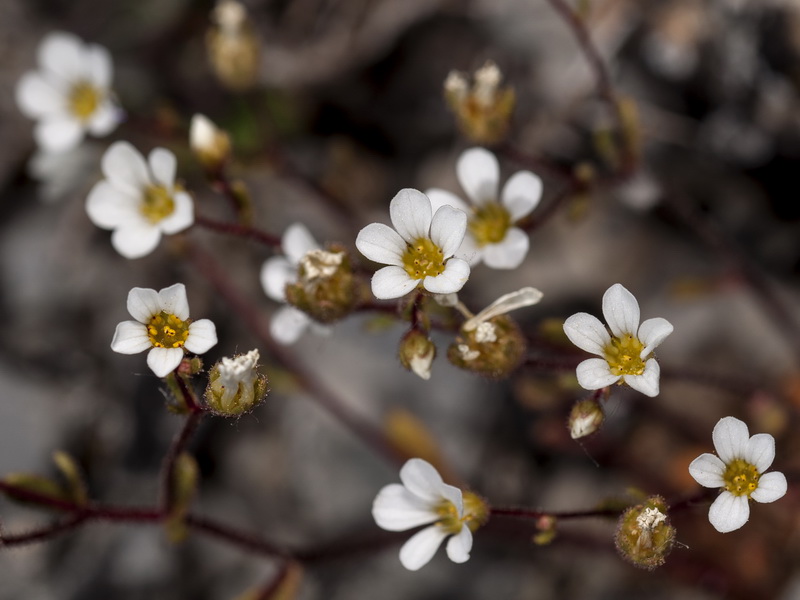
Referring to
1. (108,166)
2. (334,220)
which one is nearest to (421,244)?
(108,166)

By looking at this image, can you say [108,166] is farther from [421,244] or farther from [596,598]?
[596,598]

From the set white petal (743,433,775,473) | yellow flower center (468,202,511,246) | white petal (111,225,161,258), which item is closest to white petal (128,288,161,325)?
white petal (111,225,161,258)

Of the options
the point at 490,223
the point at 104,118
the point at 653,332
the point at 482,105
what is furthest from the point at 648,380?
the point at 104,118

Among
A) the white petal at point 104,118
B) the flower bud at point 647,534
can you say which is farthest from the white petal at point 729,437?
the white petal at point 104,118

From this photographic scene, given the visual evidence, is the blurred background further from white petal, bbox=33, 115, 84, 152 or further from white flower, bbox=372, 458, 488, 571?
white flower, bbox=372, 458, 488, 571

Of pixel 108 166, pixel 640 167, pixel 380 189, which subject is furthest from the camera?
pixel 380 189

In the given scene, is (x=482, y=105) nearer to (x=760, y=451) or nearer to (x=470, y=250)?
(x=470, y=250)
